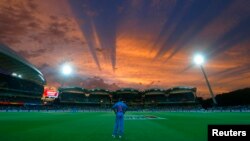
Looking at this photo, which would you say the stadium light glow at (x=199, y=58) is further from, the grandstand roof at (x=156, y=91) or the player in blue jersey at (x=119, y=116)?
the grandstand roof at (x=156, y=91)

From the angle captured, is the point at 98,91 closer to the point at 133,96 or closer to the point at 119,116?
the point at 133,96

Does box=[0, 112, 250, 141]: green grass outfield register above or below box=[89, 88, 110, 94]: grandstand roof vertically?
below

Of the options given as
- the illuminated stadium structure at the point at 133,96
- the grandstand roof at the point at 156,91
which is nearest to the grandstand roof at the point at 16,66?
the illuminated stadium structure at the point at 133,96

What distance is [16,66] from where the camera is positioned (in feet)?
320

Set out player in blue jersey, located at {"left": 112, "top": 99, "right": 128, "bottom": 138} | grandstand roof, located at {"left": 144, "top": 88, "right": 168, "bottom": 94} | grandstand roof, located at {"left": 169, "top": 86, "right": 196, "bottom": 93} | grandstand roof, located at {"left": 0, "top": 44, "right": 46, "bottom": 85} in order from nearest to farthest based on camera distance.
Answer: player in blue jersey, located at {"left": 112, "top": 99, "right": 128, "bottom": 138} → grandstand roof, located at {"left": 0, "top": 44, "right": 46, "bottom": 85} → grandstand roof, located at {"left": 169, "top": 86, "right": 196, "bottom": 93} → grandstand roof, located at {"left": 144, "top": 88, "right": 168, "bottom": 94}

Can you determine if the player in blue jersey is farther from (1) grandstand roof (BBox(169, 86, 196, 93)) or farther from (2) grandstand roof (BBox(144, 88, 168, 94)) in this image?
(2) grandstand roof (BBox(144, 88, 168, 94))

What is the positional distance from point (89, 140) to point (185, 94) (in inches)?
5821

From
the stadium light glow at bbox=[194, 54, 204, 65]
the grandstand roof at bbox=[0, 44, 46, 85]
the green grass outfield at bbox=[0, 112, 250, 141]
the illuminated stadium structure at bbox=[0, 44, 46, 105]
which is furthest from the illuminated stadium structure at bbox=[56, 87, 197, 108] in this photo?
the green grass outfield at bbox=[0, 112, 250, 141]

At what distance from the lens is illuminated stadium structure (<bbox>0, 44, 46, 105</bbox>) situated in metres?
86.1

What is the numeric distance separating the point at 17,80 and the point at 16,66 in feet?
58.1

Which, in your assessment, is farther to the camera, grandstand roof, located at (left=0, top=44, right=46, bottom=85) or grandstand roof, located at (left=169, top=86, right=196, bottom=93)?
grandstand roof, located at (left=169, top=86, right=196, bottom=93)

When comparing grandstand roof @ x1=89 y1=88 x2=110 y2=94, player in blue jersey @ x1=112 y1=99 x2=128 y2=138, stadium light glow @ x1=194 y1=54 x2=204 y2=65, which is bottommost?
player in blue jersey @ x1=112 y1=99 x2=128 y2=138

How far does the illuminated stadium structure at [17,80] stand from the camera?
86119 mm

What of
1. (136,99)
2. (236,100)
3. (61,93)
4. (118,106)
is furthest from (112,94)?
(118,106)
